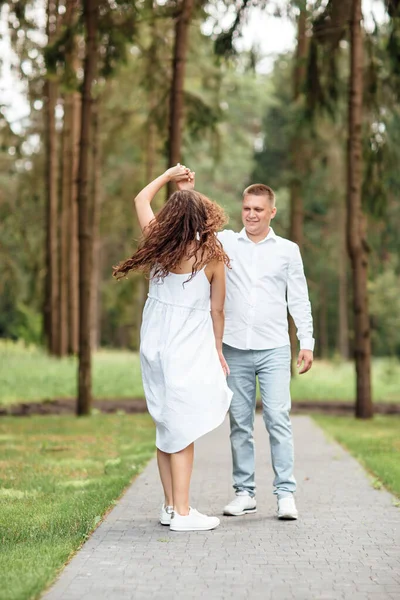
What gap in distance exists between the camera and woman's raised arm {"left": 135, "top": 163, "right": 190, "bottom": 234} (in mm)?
6797

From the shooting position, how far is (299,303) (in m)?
7.34

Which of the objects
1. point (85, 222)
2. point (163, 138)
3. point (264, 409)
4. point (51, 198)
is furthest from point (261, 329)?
point (51, 198)

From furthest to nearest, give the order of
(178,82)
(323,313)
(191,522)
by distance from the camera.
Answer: (323,313), (178,82), (191,522)

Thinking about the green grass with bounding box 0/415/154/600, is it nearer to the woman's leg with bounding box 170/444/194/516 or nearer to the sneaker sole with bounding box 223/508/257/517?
the woman's leg with bounding box 170/444/194/516

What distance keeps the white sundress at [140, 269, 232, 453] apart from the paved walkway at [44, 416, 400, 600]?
69cm

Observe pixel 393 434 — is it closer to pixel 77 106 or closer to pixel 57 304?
pixel 57 304

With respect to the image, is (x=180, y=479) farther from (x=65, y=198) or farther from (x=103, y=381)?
(x=65, y=198)

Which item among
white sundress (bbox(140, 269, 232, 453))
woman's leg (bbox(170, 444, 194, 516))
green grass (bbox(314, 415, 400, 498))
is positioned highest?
white sundress (bbox(140, 269, 232, 453))

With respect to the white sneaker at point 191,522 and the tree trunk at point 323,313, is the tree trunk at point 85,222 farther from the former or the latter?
the tree trunk at point 323,313

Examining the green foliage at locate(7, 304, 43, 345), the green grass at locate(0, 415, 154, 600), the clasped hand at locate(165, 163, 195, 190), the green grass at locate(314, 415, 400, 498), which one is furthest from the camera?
the green foliage at locate(7, 304, 43, 345)

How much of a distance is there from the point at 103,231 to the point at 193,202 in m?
29.8

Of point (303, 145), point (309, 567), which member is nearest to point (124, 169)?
point (303, 145)

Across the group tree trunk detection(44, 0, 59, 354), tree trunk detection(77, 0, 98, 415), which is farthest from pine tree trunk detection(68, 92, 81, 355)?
tree trunk detection(77, 0, 98, 415)

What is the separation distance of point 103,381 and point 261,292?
1524 cm
